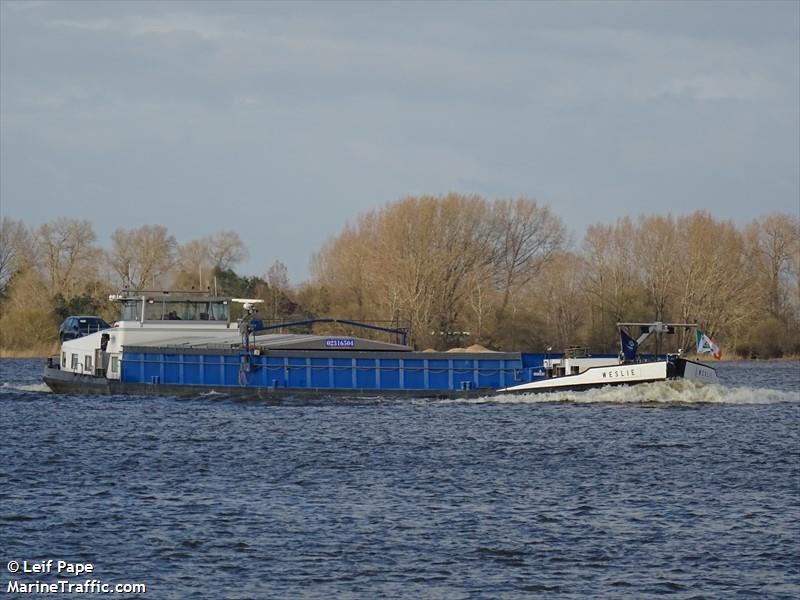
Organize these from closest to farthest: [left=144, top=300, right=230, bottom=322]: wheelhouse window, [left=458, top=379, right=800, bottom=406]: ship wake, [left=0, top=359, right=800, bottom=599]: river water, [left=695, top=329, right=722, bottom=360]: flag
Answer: [left=0, top=359, right=800, bottom=599]: river water
[left=695, top=329, right=722, bottom=360]: flag
[left=458, top=379, right=800, bottom=406]: ship wake
[left=144, top=300, right=230, bottom=322]: wheelhouse window

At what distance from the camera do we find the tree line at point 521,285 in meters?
105

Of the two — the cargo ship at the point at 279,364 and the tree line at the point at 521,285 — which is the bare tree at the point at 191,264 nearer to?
the tree line at the point at 521,285

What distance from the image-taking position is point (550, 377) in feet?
177

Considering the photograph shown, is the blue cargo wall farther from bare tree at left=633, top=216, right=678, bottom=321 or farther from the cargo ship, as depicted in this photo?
bare tree at left=633, top=216, right=678, bottom=321

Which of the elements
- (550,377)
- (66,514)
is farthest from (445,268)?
(66,514)

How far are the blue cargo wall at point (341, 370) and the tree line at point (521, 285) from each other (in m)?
44.5

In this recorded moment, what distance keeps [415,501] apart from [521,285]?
80.3m

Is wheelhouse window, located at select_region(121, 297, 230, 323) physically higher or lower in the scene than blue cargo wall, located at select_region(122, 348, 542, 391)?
higher

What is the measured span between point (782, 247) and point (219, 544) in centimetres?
10379

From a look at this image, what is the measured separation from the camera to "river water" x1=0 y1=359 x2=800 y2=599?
22.5 metres

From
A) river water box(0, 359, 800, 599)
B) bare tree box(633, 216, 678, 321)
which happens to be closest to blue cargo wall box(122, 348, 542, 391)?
river water box(0, 359, 800, 599)

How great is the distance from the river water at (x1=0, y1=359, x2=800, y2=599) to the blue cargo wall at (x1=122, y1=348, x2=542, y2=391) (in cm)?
327

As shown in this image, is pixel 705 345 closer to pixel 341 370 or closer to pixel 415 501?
pixel 341 370

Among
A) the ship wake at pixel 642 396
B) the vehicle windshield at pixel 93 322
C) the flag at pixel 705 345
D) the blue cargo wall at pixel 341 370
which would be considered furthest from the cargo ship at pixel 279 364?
the vehicle windshield at pixel 93 322
